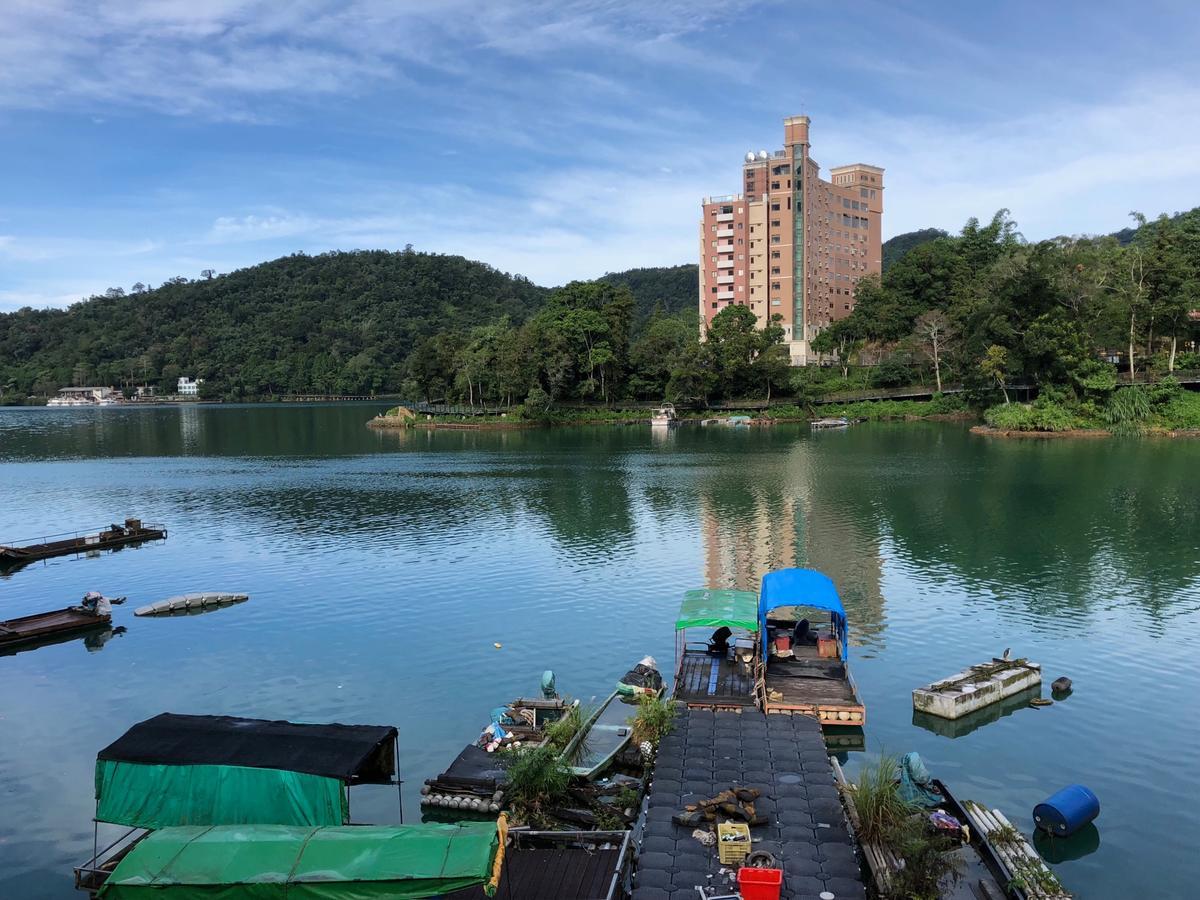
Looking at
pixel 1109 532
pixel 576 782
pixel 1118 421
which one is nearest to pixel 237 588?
pixel 576 782

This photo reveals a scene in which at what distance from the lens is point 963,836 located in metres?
15.4

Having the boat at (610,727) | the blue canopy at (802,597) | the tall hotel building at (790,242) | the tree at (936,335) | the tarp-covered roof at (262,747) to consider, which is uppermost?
the tall hotel building at (790,242)

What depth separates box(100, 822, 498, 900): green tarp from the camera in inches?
463

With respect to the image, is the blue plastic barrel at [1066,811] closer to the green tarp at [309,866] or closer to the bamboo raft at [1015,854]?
the bamboo raft at [1015,854]

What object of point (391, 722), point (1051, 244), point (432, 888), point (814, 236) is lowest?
point (391, 722)

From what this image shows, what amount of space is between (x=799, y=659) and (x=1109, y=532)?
27.8 m

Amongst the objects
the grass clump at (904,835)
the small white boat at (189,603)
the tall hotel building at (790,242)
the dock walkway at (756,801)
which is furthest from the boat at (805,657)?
the tall hotel building at (790,242)

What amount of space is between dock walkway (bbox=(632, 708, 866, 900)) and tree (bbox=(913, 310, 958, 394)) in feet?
352

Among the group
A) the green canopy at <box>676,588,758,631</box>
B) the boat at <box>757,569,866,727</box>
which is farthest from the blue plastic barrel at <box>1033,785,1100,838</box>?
the green canopy at <box>676,588,758,631</box>

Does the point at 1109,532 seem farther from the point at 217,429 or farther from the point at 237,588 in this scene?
the point at 217,429

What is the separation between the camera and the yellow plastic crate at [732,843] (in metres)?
13.5

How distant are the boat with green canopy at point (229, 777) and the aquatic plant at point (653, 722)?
6018 mm

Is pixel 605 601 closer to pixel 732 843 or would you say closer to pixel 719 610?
pixel 719 610

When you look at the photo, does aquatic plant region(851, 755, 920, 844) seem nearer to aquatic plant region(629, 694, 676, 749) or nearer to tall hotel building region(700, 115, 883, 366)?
aquatic plant region(629, 694, 676, 749)
